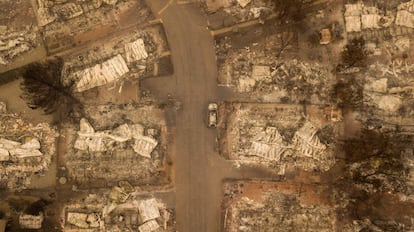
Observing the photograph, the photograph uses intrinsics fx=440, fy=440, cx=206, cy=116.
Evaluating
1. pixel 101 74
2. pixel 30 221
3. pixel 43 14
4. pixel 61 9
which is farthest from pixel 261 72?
pixel 30 221

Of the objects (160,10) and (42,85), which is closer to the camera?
(42,85)

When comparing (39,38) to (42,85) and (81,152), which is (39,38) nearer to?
(42,85)

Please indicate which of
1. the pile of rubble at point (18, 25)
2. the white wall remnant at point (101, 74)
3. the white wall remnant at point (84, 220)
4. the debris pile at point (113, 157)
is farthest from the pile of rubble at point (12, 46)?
the white wall remnant at point (84, 220)

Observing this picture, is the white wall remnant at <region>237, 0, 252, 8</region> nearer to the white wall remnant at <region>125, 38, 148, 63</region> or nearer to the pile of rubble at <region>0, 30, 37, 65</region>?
the white wall remnant at <region>125, 38, 148, 63</region>

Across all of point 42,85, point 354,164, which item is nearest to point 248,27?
point 354,164

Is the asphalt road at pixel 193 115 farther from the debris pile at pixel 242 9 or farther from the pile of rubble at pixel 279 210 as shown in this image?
the debris pile at pixel 242 9

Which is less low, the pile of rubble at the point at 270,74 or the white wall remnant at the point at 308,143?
the pile of rubble at the point at 270,74
